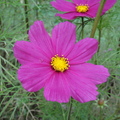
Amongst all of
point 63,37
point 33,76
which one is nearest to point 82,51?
point 63,37

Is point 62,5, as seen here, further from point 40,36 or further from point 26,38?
point 26,38

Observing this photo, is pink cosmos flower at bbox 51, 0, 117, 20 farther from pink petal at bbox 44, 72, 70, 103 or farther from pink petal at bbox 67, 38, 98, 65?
pink petal at bbox 44, 72, 70, 103

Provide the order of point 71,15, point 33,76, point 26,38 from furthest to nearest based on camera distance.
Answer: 1. point 26,38
2. point 71,15
3. point 33,76

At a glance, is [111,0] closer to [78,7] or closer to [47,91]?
[78,7]

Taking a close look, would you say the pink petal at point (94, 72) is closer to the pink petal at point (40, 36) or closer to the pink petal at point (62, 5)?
the pink petal at point (40, 36)

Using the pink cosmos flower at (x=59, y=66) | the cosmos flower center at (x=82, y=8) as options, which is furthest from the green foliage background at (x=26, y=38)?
the pink cosmos flower at (x=59, y=66)

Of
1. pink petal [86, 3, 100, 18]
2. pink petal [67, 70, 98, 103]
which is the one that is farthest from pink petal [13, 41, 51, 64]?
A: pink petal [86, 3, 100, 18]
